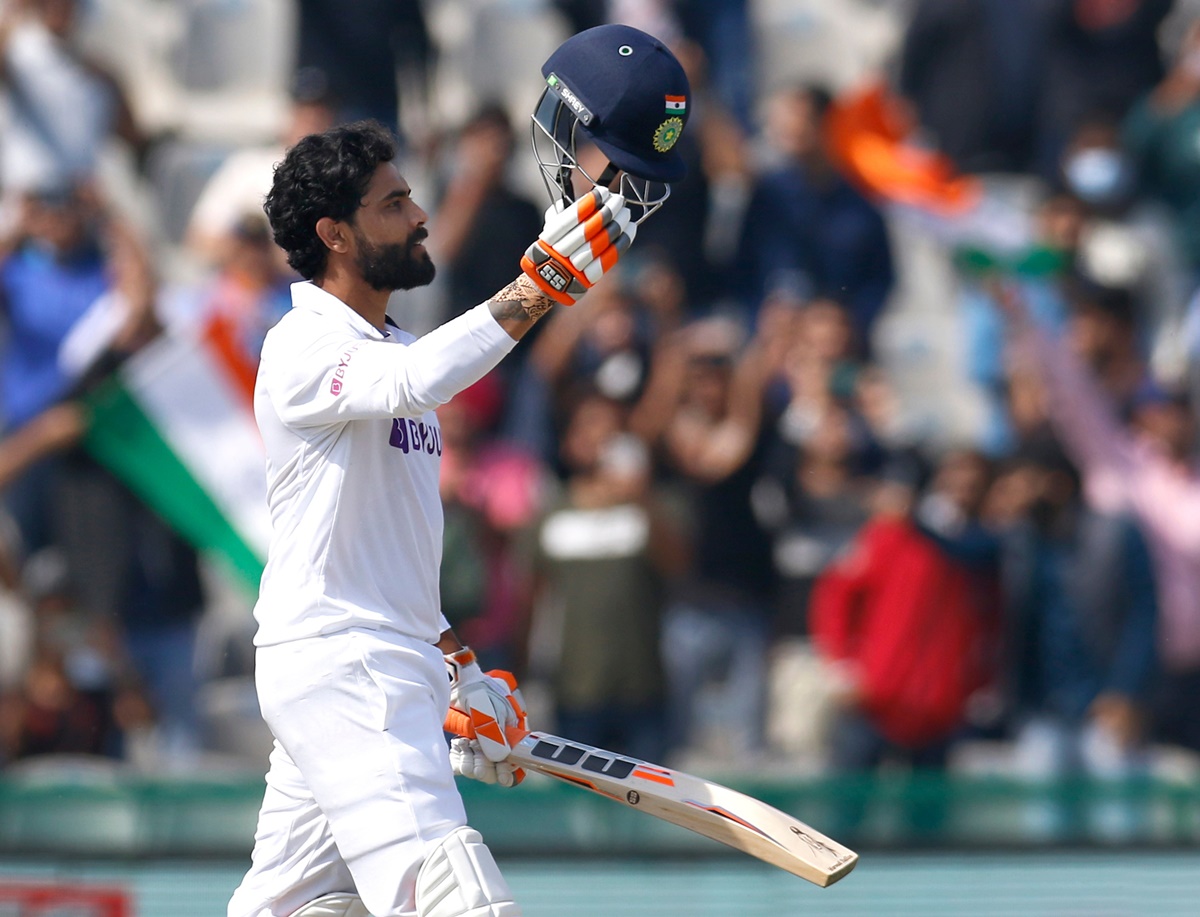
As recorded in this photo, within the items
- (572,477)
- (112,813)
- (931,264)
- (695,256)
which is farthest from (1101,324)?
(112,813)

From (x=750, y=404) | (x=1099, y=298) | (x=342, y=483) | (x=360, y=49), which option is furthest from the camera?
(x=360, y=49)

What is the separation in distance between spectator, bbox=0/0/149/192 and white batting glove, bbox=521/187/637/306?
6.10 meters

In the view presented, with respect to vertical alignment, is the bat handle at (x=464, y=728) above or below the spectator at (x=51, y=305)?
below

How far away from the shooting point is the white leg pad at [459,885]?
3.86 m

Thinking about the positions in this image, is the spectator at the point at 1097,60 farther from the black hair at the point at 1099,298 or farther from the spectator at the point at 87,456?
the spectator at the point at 87,456

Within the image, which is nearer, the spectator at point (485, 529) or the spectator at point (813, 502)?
the spectator at point (485, 529)

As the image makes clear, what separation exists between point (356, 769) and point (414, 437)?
2.59 feet

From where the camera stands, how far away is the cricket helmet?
13.6 feet

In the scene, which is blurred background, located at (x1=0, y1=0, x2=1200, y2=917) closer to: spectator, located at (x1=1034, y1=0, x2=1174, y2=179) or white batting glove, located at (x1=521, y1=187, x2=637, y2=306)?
spectator, located at (x1=1034, y1=0, x2=1174, y2=179)

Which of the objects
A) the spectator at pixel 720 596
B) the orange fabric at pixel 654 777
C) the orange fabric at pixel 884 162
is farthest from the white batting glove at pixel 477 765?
the orange fabric at pixel 884 162

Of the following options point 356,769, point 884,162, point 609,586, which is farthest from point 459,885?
point 884,162

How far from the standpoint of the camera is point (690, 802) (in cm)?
446

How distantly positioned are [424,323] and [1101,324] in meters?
3.47

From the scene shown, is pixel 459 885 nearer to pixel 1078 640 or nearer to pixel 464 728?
pixel 464 728
